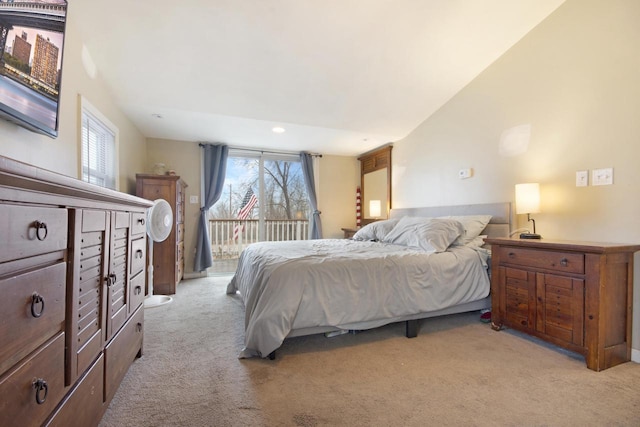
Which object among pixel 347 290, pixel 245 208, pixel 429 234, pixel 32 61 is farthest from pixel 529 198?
pixel 245 208

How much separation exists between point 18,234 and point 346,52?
109 inches

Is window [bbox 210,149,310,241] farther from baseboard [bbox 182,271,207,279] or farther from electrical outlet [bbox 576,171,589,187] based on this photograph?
electrical outlet [bbox 576,171,589,187]

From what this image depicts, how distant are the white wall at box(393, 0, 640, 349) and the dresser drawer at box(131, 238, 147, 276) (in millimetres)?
3260

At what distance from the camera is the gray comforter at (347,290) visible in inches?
74.9

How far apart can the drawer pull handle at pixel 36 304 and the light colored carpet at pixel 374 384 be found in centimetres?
88

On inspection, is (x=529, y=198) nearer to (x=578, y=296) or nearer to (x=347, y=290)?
(x=578, y=296)

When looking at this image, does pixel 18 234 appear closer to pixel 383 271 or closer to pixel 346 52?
pixel 383 271

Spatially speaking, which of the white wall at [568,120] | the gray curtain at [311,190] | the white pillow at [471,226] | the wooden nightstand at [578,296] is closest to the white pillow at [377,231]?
the white pillow at [471,226]

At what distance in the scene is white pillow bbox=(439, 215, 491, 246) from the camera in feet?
9.48

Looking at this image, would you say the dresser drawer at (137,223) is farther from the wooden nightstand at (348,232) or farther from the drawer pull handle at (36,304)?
A: the wooden nightstand at (348,232)

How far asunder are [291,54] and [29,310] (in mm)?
2679

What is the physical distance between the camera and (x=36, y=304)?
0.78 meters

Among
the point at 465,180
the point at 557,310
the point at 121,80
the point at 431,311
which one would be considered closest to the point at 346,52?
the point at 465,180

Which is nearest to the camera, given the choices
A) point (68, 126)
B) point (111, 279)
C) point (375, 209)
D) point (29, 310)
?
point (29, 310)
